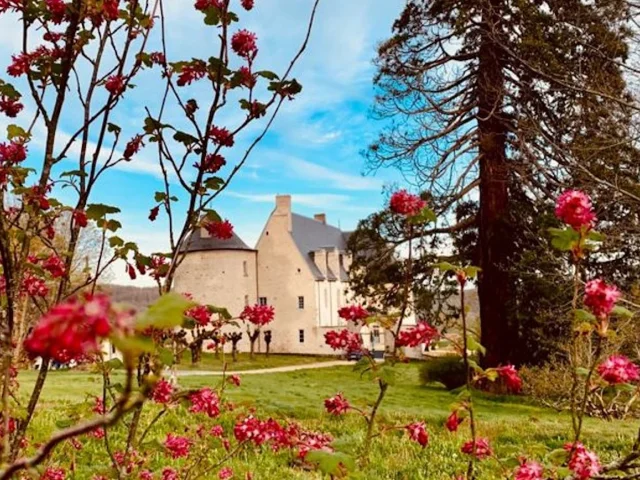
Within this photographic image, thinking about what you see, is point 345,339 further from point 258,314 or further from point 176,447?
point 176,447

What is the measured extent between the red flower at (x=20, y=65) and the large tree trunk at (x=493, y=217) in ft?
43.1

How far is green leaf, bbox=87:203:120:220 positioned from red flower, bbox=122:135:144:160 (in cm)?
30

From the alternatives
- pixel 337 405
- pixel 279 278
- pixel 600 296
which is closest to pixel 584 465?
pixel 600 296

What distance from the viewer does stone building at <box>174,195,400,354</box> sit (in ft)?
123

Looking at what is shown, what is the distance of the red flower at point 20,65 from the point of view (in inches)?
93.6

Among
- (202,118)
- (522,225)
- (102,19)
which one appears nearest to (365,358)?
(202,118)

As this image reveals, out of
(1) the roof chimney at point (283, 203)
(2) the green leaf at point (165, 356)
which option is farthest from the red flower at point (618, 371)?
(1) the roof chimney at point (283, 203)

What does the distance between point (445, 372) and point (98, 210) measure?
643 inches

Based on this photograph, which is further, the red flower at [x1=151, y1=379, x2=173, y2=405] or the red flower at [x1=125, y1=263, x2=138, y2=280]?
the red flower at [x1=125, y1=263, x2=138, y2=280]

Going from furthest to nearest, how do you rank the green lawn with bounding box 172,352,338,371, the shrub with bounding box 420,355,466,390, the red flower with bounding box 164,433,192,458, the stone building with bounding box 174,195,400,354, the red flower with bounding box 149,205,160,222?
the stone building with bounding box 174,195,400,354 → the green lawn with bounding box 172,352,338,371 → the shrub with bounding box 420,355,466,390 → the red flower with bounding box 164,433,192,458 → the red flower with bounding box 149,205,160,222

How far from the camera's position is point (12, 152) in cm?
247

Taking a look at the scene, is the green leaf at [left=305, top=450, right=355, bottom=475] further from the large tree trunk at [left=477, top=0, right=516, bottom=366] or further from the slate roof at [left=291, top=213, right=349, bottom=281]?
the slate roof at [left=291, top=213, right=349, bottom=281]

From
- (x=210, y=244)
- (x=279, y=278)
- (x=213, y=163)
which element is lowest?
(x=213, y=163)

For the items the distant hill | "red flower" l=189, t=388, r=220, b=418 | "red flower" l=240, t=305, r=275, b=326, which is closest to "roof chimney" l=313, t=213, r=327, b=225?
the distant hill
